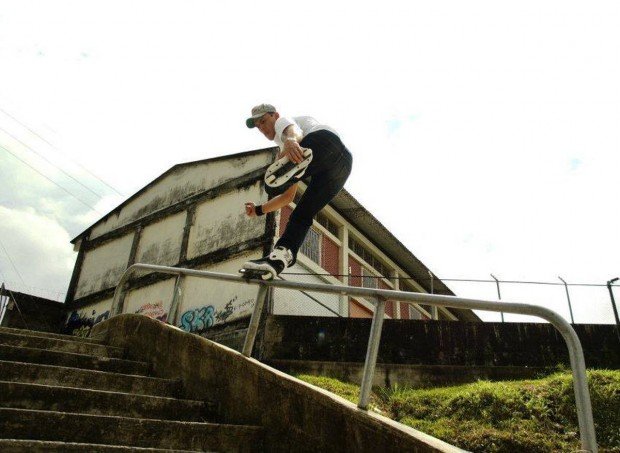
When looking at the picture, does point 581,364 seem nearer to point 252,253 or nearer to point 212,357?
point 212,357

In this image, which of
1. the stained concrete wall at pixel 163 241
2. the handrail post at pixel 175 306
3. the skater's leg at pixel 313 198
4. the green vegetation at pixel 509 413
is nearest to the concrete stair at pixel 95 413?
the handrail post at pixel 175 306

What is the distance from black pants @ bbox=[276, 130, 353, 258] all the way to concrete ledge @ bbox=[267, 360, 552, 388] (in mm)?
6866

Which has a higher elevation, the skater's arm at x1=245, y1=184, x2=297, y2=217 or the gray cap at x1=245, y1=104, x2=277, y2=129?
the gray cap at x1=245, y1=104, x2=277, y2=129

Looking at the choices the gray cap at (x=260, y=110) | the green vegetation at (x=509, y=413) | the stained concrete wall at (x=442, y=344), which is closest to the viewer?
the gray cap at (x=260, y=110)

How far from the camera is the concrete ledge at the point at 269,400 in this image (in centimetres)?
246

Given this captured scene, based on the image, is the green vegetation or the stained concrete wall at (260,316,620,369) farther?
the stained concrete wall at (260,316,620,369)

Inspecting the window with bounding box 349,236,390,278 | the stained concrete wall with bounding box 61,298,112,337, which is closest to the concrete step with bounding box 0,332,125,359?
the window with bounding box 349,236,390,278

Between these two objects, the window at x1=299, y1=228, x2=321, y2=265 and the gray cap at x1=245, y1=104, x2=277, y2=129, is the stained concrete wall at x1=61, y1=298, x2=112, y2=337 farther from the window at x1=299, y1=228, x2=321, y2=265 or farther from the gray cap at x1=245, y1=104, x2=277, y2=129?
the gray cap at x1=245, y1=104, x2=277, y2=129

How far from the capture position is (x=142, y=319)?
505cm

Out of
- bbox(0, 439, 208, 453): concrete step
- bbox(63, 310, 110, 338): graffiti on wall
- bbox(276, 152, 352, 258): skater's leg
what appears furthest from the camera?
bbox(63, 310, 110, 338): graffiti on wall

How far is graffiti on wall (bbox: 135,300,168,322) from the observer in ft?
49.8

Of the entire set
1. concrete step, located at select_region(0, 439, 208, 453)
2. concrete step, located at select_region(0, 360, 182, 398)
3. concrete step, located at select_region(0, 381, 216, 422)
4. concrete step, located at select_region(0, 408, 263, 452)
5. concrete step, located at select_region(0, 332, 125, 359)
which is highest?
concrete step, located at select_region(0, 332, 125, 359)

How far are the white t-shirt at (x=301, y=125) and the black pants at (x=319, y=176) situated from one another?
8cm

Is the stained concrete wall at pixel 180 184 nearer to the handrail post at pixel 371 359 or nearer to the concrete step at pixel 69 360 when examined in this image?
the concrete step at pixel 69 360
